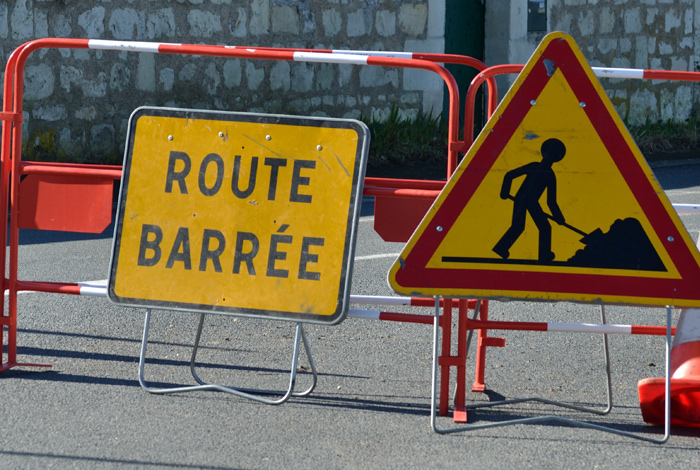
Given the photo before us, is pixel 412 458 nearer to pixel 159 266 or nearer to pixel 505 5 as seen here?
pixel 159 266

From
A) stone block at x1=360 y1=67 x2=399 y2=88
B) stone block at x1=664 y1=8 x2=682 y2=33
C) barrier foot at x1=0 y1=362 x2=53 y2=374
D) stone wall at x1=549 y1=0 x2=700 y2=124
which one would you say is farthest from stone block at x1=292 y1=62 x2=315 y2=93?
barrier foot at x1=0 y1=362 x2=53 y2=374

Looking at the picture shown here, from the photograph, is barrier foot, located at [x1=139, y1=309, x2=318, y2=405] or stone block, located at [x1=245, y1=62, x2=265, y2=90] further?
stone block, located at [x1=245, y1=62, x2=265, y2=90]

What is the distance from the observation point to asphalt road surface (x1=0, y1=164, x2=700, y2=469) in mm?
3674

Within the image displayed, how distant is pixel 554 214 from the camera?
154 inches

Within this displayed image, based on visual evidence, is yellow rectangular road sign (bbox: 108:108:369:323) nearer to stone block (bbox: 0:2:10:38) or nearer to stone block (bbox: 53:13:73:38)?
stone block (bbox: 0:2:10:38)

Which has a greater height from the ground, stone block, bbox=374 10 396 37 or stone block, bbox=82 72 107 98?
stone block, bbox=374 10 396 37

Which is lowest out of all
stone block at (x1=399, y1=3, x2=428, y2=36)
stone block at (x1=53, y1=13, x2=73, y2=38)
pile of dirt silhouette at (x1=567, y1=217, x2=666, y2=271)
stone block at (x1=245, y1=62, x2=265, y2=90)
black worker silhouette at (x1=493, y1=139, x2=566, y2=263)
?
pile of dirt silhouette at (x1=567, y1=217, x2=666, y2=271)

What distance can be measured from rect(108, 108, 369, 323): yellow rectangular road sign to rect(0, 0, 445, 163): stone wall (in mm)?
7414

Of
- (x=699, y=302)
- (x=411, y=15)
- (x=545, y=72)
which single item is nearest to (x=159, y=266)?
(x=545, y=72)

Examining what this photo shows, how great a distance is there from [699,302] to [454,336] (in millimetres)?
1973

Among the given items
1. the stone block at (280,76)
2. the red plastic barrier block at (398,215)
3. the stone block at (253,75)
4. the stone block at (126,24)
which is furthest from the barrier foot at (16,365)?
the stone block at (280,76)

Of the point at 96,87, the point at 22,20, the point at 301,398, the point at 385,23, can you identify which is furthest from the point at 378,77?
the point at 301,398

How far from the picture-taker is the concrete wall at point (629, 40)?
15570 mm

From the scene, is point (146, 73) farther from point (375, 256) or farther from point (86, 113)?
point (375, 256)
